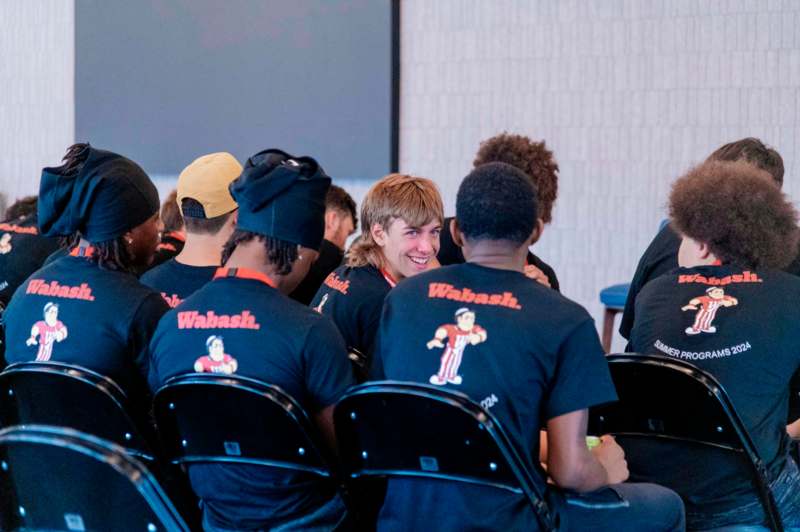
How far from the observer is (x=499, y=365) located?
2.03 m

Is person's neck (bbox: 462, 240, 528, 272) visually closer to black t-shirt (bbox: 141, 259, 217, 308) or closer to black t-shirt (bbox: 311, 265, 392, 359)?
Answer: black t-shirt (bbox: 311, 265, 392, 359)

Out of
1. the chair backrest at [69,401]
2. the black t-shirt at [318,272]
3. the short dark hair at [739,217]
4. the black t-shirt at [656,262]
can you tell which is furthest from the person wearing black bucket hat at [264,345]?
the black t-shirt at [318,272]

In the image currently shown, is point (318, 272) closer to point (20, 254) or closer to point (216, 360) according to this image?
point (20, 254)

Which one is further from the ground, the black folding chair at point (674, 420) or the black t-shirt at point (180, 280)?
the black t-shirt at point (180, 280)

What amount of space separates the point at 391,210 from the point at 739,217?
1070 millimetres

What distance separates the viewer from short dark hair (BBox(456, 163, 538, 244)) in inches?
84.0

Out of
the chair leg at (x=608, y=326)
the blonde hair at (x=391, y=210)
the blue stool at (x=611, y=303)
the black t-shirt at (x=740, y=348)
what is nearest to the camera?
the black t-shirt at (x=740, y=348)

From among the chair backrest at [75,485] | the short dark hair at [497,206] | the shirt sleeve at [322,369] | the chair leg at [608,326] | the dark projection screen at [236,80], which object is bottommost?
the chair leg at [608,326]

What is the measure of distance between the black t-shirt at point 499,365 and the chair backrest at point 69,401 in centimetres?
61

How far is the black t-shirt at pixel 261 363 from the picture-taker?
214 centimetres

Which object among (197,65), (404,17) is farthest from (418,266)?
(197,65)

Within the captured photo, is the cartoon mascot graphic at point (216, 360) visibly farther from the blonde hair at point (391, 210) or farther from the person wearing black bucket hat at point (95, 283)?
the blonde hair at point (391, 210)

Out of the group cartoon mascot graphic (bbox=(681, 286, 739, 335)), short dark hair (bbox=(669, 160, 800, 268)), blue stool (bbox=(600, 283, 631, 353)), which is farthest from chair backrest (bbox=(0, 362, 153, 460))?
blue stool (bbox=(600, 283, 631, 353))

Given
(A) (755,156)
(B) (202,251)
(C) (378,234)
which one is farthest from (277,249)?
(A) (755,156)
